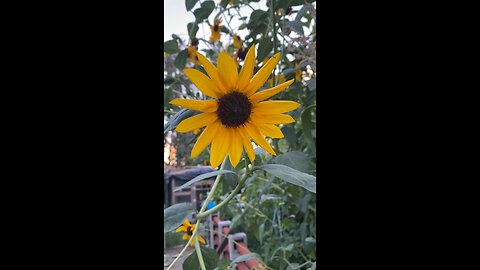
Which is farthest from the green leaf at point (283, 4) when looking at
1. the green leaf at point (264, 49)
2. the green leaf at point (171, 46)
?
the green leaf at point (171, 46)

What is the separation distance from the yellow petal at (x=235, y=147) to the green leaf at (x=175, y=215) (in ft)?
0.16

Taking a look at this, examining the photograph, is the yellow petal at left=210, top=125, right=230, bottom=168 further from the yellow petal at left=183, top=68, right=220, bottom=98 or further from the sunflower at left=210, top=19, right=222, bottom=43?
the sunflower at left=210, top=19, right=222, bottom=43

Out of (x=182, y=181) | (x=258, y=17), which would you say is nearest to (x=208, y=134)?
(x=258, y=17)

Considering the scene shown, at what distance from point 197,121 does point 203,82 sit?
A: 0.08 ft

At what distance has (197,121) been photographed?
9.0 inches

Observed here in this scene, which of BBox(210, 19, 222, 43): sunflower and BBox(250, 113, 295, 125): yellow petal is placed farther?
BBox(210, 19, 222, 43): sunflower

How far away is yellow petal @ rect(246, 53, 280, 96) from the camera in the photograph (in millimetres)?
217

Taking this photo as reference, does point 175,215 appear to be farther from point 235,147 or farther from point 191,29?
point 191,29

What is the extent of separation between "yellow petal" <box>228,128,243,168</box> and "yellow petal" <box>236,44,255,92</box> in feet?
0.09

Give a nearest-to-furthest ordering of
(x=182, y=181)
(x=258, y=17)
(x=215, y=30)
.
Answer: (x=258, y=17) < (x=215, y=30) < (x=182, y=181)

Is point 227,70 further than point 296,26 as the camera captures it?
No

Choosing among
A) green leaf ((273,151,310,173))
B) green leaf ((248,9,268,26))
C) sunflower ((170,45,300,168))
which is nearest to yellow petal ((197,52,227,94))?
sunflower ((170,45,300,168))
